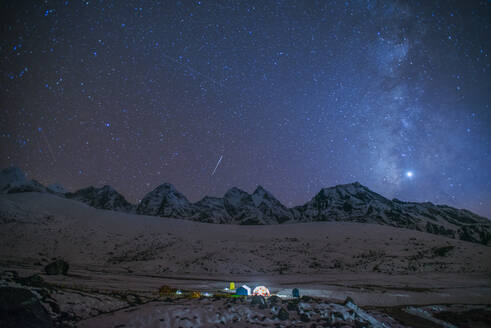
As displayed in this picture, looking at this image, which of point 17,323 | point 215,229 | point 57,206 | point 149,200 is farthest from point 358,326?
point 149,200

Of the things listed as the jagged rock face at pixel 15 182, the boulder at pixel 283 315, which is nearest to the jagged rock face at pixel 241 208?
the jagged rock face at pixel 15 182

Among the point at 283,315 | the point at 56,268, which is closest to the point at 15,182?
the point at 56,268

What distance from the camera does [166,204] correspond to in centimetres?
11644

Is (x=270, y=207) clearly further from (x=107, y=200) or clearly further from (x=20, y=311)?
(x=20, y=311)

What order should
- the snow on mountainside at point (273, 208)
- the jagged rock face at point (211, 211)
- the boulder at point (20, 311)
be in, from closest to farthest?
the boulder at point (20, 311) → the snow on mountainside at point (273, 208) → the jagged rock face at point (211, 211)

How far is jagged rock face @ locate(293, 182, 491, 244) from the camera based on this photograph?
9506 centimetres

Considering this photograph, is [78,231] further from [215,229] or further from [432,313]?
[432,313]

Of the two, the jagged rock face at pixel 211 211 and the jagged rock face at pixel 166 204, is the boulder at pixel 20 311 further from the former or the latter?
the jagged rock face at pixel 166 204

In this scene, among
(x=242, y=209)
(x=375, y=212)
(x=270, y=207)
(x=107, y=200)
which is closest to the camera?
(x=375, y=212)

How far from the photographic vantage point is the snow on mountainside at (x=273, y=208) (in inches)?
4072

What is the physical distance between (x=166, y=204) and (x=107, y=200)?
27.5m

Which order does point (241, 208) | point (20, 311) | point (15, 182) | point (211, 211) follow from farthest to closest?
point (241, 208), point (211, 211), point (15, 182), point (20, 311)

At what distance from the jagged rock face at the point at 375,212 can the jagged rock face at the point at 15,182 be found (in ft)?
394

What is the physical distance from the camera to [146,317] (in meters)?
9.67
